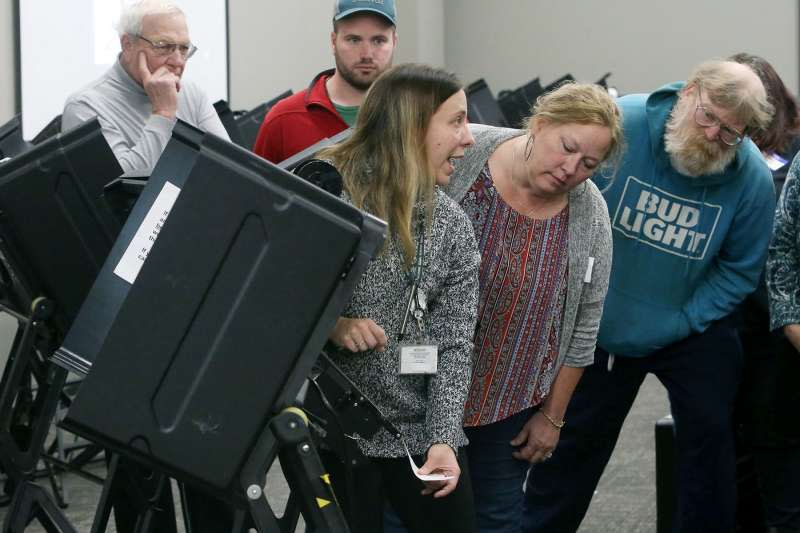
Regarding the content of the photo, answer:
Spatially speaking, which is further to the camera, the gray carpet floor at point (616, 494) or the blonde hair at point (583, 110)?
the gray carpet floor at point (616, 494)

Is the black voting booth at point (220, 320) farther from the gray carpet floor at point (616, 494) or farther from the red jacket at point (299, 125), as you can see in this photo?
the gray carpet floor at point (616, 494)

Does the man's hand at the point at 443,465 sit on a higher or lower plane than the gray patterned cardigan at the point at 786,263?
lower

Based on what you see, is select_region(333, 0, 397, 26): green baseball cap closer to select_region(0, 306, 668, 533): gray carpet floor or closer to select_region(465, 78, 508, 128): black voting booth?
select_region(0, 306, 668, 533): gray carpet floor

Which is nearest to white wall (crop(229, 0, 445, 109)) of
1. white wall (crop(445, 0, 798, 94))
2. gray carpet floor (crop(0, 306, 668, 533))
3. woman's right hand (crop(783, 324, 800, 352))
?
white wall (crop(445, 0, 798, 94))

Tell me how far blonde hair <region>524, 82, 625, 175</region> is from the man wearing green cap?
0.79 metres

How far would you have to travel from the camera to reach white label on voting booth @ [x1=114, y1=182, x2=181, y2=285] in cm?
170

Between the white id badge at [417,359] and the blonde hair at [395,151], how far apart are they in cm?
14

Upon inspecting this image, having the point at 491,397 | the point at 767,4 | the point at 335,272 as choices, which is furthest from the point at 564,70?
the point at 335,272

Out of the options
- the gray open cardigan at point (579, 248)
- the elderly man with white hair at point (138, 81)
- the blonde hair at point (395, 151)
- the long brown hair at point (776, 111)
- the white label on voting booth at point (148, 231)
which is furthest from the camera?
the long brown hair at point (776, 111)

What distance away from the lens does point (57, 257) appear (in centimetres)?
216

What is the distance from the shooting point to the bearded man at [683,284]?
3.01 m

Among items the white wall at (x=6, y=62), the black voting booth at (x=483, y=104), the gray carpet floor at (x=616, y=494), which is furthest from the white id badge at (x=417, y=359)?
the white wall at (x=6, y=62)

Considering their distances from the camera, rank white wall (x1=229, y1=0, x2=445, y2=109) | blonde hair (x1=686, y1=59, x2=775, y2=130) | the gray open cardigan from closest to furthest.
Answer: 1. the gray open cardigan
2. blonde hair (x1=686, y1=59, x2=775, y2=130)
3. white wall (x1=229, y1=0, x2=445, y2=109)

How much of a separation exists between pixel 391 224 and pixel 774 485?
1.69m
